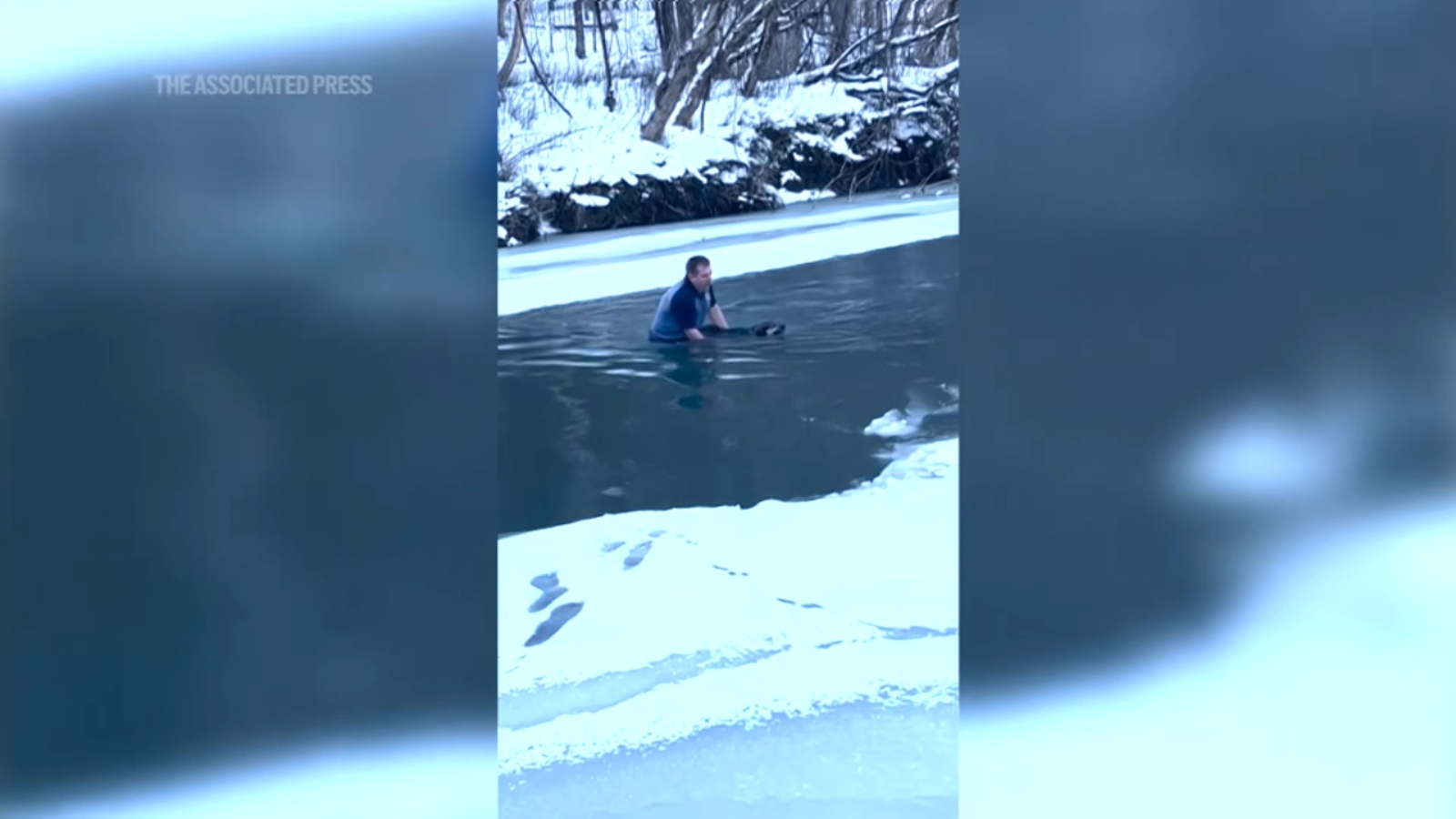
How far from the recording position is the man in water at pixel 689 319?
5.10m

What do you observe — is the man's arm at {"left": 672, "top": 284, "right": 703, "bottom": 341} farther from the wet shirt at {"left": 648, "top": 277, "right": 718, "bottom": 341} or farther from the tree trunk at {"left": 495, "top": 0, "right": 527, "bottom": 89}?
the tree trunk at {"left": 495, "top": 0, "right": 527, "bottom": 89}

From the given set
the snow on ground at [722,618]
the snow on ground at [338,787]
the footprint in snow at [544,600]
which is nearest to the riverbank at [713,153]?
the snow on ground at [722,618]

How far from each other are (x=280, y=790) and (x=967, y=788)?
204 centimetres

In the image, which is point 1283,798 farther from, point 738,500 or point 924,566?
point 738,500

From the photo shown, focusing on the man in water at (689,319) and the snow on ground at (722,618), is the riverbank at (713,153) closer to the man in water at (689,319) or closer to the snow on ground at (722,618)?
the man in water at (689,319)

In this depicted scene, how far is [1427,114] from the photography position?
16.4 feet

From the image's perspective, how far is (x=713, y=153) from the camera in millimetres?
5254

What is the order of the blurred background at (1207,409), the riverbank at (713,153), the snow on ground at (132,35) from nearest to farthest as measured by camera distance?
the snow on ground at (132,35) → the blurred background at (1207,409) → the riverbank at (713,153)

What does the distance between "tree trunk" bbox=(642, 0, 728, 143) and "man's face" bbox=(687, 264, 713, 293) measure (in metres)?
0.45

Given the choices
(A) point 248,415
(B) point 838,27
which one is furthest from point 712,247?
(A) point 248,415

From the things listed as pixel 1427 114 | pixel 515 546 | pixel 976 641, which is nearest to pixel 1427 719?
pixel 976 641

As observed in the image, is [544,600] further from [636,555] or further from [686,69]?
[686,69]

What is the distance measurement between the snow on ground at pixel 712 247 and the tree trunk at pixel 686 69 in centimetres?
33

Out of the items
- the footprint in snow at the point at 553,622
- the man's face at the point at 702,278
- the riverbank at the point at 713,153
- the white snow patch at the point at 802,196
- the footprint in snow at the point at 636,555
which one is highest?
the riverbank at the point at 713,153
